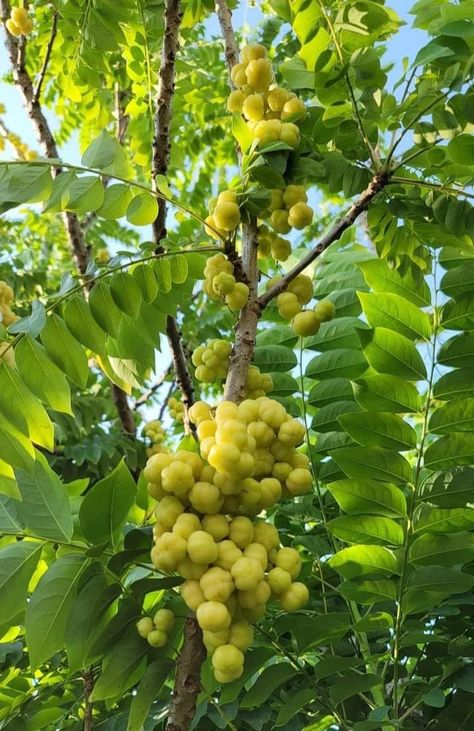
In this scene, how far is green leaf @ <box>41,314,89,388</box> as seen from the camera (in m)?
1.52

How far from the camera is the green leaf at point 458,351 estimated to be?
151 cm

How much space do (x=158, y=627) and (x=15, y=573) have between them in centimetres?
28

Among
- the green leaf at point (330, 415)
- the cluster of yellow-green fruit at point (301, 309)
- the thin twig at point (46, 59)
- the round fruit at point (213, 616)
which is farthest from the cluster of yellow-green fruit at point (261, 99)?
the thin twig at point (46, 59)

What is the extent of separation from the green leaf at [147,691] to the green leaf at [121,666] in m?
0.03

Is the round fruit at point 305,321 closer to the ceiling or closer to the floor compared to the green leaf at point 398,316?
closer to the floor

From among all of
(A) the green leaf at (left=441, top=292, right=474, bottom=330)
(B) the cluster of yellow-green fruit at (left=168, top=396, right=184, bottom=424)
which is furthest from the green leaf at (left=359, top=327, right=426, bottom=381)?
(B) the cluster of yellow-green fruit at (left=168, top=396, right=184, bottom=424)

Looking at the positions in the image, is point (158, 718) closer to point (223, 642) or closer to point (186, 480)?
point (223, 642)

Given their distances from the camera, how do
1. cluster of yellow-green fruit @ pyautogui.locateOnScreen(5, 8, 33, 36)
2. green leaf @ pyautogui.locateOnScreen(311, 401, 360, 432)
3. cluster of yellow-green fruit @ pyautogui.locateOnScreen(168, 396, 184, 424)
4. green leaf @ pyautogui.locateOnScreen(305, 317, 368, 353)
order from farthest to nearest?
cluster of yellow-green fruit @ pyautogui.locateOnScreen(168, 396, 184, 424), cluster of yellow-green fruit @ pyautogui.locateOnScreen(5, 8, 33, 36), green leaf @ pyautogui.locateOnScreen(305, 317, 368, 353), green leaf @ pyautogui.locateOnScreen(311, 401, 360, 432)

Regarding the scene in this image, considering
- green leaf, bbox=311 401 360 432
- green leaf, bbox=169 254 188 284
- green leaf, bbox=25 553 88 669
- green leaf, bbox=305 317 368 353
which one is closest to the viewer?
green leaf, bbox=25 553 88 669

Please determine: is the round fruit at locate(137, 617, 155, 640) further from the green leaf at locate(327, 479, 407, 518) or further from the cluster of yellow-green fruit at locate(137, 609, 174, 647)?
the green leaf at locate(327, 479, 407, 518)

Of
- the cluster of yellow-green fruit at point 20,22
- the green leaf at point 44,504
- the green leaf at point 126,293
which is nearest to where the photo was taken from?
the green leaf at point 44,504

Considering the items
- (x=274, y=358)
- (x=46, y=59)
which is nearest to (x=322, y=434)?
(x=274, y=358)

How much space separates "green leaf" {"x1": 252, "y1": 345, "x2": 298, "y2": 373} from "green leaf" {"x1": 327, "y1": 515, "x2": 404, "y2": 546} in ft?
1.95

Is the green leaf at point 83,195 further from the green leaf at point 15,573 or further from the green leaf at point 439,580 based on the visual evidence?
the green leaf at point 439,580
